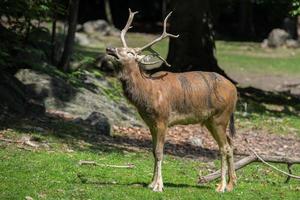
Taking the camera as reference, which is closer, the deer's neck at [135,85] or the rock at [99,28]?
the deer's neck at [135,85]

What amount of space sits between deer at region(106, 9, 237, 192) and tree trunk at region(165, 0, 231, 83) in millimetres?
12405

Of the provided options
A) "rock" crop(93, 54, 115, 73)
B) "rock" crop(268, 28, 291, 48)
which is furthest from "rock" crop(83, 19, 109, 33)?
"rock" crop(93, 54, 115, 73)

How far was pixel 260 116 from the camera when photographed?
21.0m

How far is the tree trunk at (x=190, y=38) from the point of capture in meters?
23.5

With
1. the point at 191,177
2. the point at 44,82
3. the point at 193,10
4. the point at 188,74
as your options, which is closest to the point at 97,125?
the point at 44,82

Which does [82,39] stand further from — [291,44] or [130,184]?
[130,184]

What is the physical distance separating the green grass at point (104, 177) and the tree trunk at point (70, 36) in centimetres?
689

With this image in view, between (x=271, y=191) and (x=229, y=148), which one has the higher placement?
(x=229, y=148)

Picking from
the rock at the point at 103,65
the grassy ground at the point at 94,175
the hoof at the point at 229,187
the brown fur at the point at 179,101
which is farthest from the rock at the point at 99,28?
the hoof at the point at 229,187

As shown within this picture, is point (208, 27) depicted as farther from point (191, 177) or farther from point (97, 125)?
point (191, 177)

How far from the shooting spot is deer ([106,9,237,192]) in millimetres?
10172

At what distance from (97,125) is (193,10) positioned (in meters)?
8.53

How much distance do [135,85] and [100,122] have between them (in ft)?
20.4

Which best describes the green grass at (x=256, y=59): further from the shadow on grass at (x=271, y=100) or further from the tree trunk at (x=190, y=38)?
the tree trunk at (x=190, y=38)
